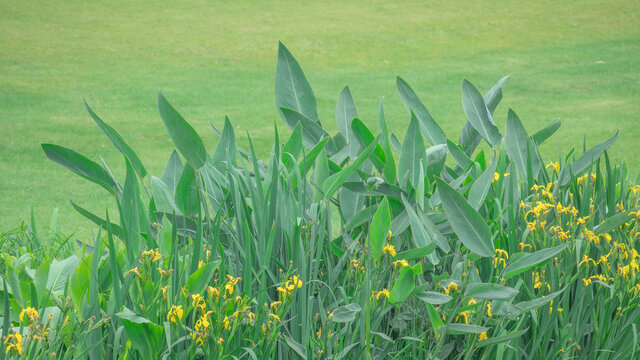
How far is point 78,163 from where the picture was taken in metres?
1.56

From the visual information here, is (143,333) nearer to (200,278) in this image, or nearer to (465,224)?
(200,278)

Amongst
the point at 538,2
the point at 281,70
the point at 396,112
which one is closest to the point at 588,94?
the point at 396,112

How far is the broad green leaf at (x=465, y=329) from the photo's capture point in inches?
50.6

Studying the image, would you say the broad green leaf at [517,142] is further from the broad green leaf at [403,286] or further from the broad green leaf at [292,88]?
the broad green leaf at [403,286]

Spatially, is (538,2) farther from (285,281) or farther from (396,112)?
(285,281)

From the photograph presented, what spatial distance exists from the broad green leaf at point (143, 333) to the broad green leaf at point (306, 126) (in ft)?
2.43

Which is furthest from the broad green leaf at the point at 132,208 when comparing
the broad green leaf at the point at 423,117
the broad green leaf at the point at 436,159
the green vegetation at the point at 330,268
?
the broad green leaf at the point at 423,117

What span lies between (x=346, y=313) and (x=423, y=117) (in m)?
0.85

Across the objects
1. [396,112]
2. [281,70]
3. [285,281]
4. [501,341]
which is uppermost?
[281,70]

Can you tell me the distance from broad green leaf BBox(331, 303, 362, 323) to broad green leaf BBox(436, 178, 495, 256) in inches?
11.0

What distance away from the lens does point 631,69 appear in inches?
327

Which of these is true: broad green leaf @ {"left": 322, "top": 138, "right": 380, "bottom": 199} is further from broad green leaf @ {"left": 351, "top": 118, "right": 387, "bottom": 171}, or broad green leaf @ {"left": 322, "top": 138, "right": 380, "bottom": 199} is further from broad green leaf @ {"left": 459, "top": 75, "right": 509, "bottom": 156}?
broad green leaf @ {"left": 459, "top": 75, "right": 509, "bottom": 156}

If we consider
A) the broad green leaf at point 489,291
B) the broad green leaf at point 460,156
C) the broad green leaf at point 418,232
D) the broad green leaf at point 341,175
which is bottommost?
the broad green leaf at point 489,291

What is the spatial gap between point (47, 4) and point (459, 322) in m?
11.9
